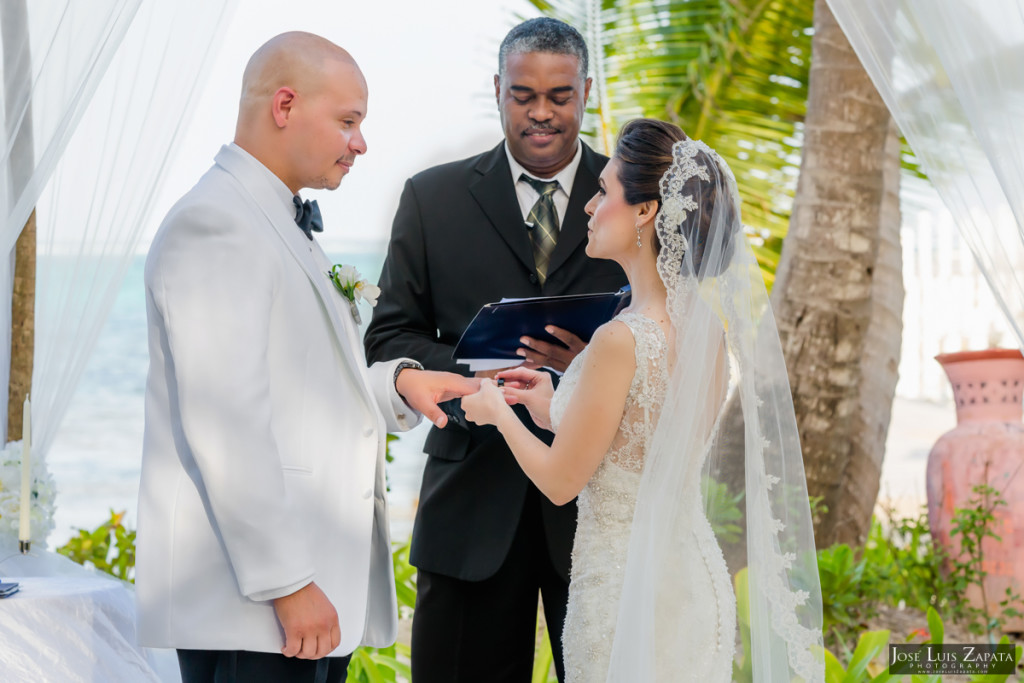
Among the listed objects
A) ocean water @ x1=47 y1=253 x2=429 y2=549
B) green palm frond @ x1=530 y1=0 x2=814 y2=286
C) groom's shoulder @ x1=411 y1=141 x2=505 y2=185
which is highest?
green palm frond @ x1=530 y1=0 x2=814 y2=286

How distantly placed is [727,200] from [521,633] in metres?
1.29

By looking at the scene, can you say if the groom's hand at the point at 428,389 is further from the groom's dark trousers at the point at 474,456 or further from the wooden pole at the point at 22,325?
the wooden pole at the point at 22,325

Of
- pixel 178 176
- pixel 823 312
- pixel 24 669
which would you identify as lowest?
pixel 24 669

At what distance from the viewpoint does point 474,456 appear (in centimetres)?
259

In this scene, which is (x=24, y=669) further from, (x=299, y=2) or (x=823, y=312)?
(x=299, y=2)

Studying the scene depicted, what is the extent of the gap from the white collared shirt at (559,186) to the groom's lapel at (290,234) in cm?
91

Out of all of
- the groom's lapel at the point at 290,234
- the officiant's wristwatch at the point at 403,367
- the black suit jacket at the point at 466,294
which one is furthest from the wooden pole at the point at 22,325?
the groom's lapel at the point at 290,234

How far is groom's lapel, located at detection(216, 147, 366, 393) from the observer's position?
6.22 ft

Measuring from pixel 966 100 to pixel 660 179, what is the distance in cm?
78

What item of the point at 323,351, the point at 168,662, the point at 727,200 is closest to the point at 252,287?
the point at 323,351

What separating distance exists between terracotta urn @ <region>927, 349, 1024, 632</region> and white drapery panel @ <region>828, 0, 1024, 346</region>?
9.10 ft

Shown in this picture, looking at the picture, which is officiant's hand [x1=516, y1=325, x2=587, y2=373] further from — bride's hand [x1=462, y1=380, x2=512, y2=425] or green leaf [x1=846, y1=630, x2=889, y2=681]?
green leaf [x1=846, y1=630, x2=889, y2=681]

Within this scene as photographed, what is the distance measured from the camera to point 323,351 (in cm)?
192

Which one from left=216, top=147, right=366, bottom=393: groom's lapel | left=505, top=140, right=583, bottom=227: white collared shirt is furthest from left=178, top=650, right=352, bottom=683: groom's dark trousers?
left=505, top=140, right=583, bottom=227: white collared shirt
